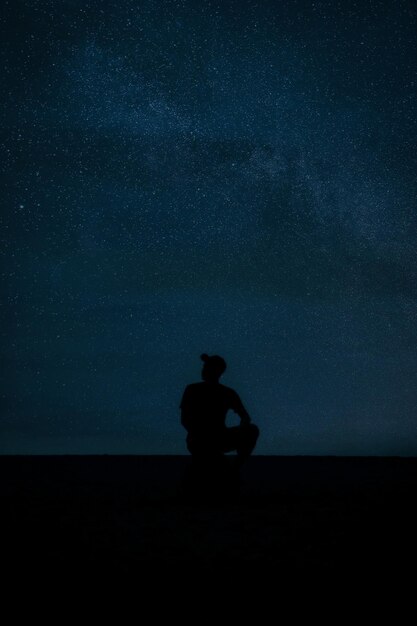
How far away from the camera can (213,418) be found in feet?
20.0

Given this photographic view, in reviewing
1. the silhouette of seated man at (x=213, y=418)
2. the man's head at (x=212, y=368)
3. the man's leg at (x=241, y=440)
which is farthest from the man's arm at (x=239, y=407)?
the man's head at (x=212, y=368)

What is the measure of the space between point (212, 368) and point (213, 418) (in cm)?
54

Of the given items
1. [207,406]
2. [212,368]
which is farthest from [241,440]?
[212,368]

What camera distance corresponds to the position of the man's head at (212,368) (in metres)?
6.16
